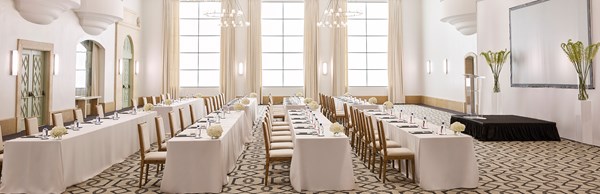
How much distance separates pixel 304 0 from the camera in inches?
777

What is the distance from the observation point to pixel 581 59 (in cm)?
861

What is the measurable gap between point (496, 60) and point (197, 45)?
13536mm

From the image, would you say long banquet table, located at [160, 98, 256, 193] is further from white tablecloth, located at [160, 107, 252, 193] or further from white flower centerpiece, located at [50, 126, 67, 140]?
white flower centerpiece, located at [50, 126, 67, 140]

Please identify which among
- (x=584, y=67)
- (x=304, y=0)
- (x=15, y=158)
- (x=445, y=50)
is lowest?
(x=15, y=158)

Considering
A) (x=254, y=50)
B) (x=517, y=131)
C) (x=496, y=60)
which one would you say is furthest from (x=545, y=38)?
(x=254, y=50)

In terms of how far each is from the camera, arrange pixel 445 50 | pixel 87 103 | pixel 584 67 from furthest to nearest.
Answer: pixel 445 50 < pixel 87 103 < pixel 584 67

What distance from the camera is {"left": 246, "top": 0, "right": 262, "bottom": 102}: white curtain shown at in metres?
19.5

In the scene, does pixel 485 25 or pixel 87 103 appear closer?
pixel 485 25

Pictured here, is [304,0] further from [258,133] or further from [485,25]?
[258,133]

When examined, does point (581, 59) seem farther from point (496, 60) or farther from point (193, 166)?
point (193, 166)

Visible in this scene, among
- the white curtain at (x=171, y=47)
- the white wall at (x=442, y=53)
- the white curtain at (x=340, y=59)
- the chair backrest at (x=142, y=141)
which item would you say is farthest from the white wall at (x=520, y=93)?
the white curtain at (x=171, y=47)

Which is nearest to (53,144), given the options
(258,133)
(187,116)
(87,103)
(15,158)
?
(15,158)

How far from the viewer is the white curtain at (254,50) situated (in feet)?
63.9

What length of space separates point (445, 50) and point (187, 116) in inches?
425
